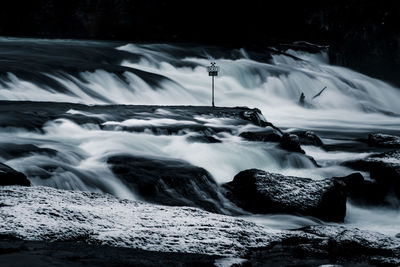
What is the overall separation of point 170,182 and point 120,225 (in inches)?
96.1

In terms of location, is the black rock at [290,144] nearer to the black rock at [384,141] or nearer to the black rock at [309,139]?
the black rock at [309,139]

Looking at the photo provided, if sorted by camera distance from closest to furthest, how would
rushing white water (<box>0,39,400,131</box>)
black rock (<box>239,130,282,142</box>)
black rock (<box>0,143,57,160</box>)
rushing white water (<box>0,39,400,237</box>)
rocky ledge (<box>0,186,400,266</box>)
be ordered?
rocky ledge (<box>0,186,400,266</box>) < black rock (<box>0,143,57,160</box>) < rushing white water (<box>0,39,400,237</box>) < black rock (<box>239,130,282,142</box>) < rushing white water (<box>0,39,400,131</box>)

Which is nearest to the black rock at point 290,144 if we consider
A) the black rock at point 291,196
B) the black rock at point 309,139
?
the black rock at point 309,139

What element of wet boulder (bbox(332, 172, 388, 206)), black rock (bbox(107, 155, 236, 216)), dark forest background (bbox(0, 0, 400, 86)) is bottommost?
wet boulder (bbox(332, 172, 388, 206))

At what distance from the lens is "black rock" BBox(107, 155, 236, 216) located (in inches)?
275

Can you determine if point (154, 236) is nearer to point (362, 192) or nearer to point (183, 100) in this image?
point (362, 192)

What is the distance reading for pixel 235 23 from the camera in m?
26.6

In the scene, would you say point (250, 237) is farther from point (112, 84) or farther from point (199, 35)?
point (199, 35)

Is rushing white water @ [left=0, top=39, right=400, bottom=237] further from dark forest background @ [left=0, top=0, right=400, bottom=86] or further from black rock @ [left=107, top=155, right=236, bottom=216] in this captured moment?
dark forest background @ [left=0, top=0, right=400, bottom=86]

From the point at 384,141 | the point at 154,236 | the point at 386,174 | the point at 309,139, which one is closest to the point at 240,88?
the point at 309,139

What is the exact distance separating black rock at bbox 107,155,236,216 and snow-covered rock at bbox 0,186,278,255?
1.49m

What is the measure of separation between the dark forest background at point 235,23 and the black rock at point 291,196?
61.7ft

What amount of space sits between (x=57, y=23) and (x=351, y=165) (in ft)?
69.7

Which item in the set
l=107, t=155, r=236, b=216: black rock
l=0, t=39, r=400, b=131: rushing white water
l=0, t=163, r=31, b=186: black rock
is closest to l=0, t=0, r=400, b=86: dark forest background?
l=0, t=39, r=400, b=131: rushing white water
